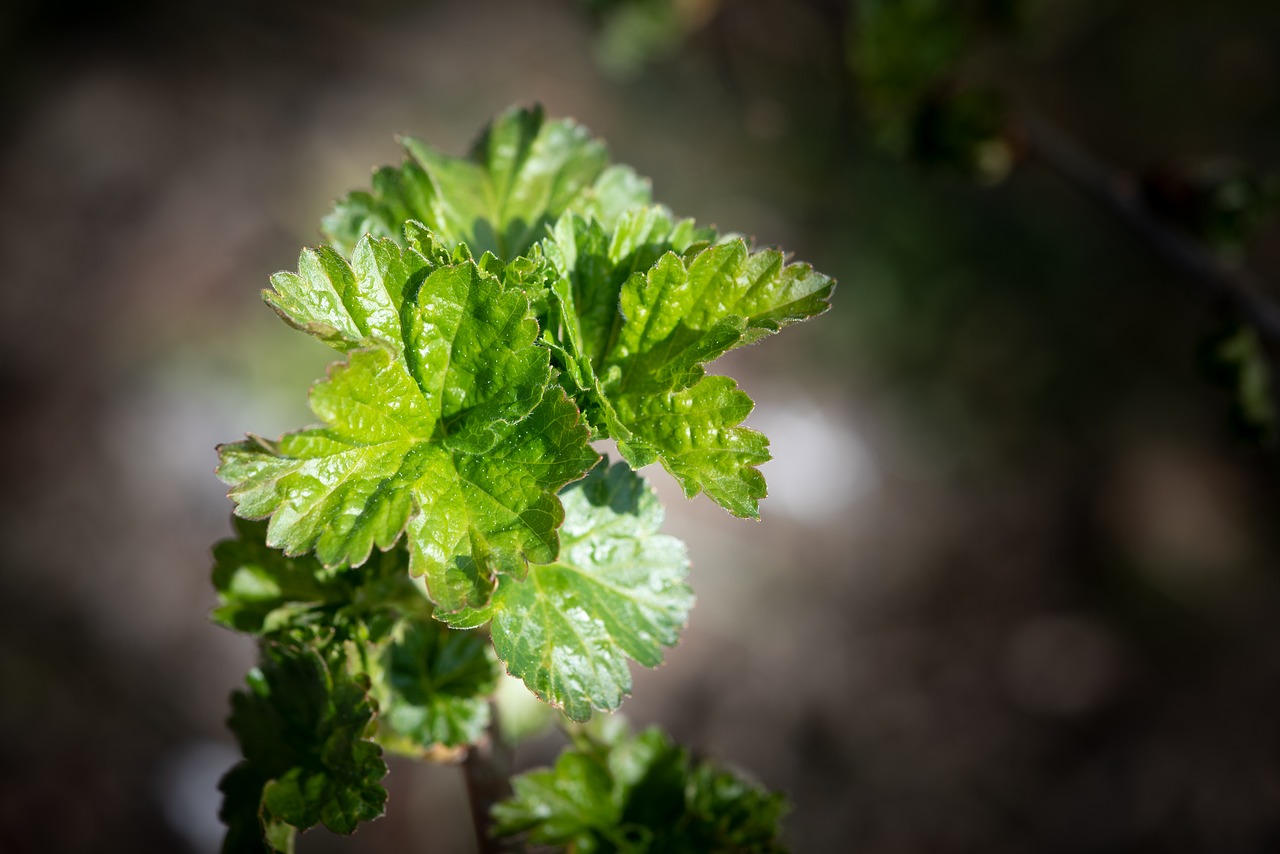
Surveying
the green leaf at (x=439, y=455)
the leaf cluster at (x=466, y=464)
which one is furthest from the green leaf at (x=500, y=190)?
the green leaf at (x=439, y=455)

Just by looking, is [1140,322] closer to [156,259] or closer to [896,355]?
[896,355]

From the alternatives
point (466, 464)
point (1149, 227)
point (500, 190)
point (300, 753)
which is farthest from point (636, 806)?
point (1149, 227)

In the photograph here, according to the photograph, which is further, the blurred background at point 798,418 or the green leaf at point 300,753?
the blurred background at point 798,418

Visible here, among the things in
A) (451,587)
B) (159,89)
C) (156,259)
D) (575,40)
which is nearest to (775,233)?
(575,40)

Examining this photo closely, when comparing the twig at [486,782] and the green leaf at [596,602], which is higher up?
the green leaf at [596,602]

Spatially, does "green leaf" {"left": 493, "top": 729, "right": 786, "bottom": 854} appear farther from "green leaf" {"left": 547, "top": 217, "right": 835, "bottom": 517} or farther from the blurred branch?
the blurred branch

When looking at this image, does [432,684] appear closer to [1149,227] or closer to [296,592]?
[296,592]

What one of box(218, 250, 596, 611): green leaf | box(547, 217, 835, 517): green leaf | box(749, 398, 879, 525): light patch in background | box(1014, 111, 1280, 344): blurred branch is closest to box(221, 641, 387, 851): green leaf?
box(218, 250, 596, 611): green leaf

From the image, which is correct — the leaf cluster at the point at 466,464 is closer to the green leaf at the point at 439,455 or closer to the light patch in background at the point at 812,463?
the green leaf at the point at 439,455
